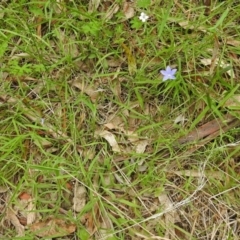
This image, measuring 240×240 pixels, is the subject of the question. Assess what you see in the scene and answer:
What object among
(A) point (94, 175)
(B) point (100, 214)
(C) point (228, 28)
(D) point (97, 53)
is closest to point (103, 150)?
(A) point (94, 175)

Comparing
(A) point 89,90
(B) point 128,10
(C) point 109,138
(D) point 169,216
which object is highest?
(B) point 128,10

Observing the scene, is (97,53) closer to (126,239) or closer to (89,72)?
(89,72)

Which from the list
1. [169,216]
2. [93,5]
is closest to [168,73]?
[93,5]

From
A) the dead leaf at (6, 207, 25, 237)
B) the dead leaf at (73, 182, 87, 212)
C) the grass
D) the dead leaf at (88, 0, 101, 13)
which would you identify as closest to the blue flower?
the grass

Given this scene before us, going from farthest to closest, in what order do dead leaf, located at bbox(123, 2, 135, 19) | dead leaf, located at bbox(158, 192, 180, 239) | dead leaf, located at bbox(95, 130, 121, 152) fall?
dead leaf, located at bbox(123, 2, 135, 19) < dead leaf, located at bbox(95, 130, 121, 152) < dead leaf, located at bbox(158, 192, 180, 239)

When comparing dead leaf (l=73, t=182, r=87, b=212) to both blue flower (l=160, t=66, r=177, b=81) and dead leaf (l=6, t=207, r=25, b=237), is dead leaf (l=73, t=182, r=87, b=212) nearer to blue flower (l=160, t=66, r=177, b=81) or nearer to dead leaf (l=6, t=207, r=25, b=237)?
dead leaf (l=6, t=207, r=25, b=237)

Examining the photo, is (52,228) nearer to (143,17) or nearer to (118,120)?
(118,120)
